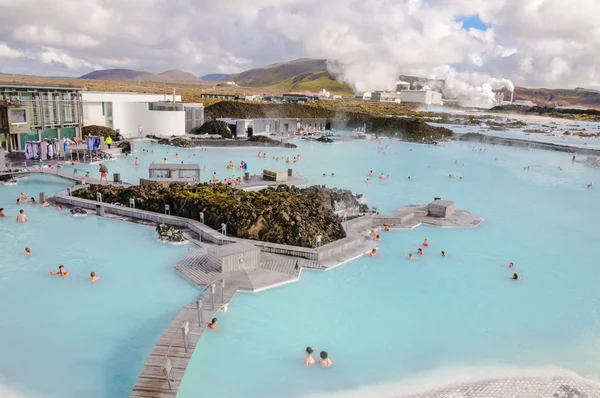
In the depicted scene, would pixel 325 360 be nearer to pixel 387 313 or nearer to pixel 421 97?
pixel 387 313

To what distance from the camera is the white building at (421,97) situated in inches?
4909

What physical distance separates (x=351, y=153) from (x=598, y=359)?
33.5 m

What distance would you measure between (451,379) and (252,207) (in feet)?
31.0

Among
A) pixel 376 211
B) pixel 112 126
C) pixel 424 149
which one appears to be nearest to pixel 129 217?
pixel 376 211

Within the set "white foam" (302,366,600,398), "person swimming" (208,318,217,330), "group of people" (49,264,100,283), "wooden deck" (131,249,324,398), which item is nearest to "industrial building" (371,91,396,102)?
"wooden deck" (131,249,324,398)

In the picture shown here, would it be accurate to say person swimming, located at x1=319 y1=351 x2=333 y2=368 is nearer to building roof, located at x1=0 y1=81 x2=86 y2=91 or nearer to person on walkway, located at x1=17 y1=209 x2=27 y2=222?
person on walkway, located at x1=17 y1=209 x2=27 y2=222

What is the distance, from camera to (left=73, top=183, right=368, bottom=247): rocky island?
1507 cm

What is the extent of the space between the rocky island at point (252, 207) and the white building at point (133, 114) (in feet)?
64.2

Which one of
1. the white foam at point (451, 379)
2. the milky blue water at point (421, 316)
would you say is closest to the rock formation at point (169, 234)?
the milky blue water at point (421, 316)

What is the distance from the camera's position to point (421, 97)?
12556 centimetres

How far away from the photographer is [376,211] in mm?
20562

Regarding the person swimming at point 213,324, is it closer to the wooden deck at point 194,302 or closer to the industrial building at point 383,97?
the wooden deck at point 194,302

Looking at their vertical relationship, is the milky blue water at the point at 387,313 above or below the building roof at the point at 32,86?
below

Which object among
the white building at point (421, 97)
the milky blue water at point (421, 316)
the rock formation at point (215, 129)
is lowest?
the milky blue water at point (421, 316)
